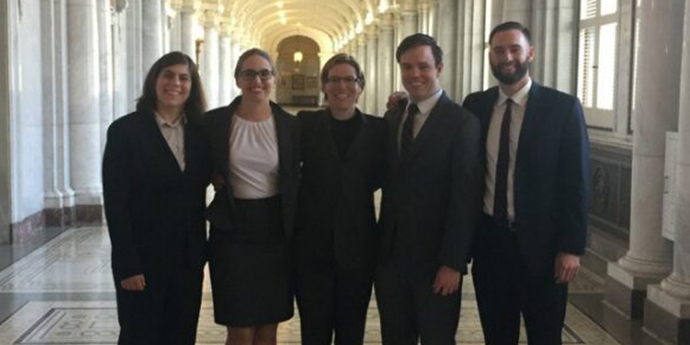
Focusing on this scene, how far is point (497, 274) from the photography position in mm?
3555

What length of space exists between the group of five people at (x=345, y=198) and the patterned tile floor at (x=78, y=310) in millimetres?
1769

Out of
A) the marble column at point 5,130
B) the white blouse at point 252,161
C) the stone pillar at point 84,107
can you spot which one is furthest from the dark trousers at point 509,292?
the stone pillar at point 84,107

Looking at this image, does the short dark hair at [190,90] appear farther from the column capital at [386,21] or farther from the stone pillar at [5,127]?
the column capital at [386,21]

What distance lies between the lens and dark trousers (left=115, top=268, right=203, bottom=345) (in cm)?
339

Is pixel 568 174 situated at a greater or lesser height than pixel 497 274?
greater

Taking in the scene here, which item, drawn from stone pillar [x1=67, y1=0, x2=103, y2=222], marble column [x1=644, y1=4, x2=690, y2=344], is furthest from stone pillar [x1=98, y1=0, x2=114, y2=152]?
marble column [x1=644, y1=4, x2=690, y2=344]

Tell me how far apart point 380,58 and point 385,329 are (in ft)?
89.2

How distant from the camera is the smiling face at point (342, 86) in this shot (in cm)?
336

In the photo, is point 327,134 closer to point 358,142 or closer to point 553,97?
point 358,142

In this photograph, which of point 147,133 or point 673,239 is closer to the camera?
point 147,133

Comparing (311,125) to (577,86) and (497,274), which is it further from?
(577,86)

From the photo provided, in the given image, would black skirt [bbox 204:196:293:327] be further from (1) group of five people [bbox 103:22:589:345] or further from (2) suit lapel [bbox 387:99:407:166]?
(2) suit lapel [bbox 387:99:407:166]

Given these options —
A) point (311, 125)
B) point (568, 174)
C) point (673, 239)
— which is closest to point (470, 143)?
point (568, 174)

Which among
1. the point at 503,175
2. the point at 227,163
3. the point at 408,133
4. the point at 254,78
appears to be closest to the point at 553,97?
the point at 503,175
